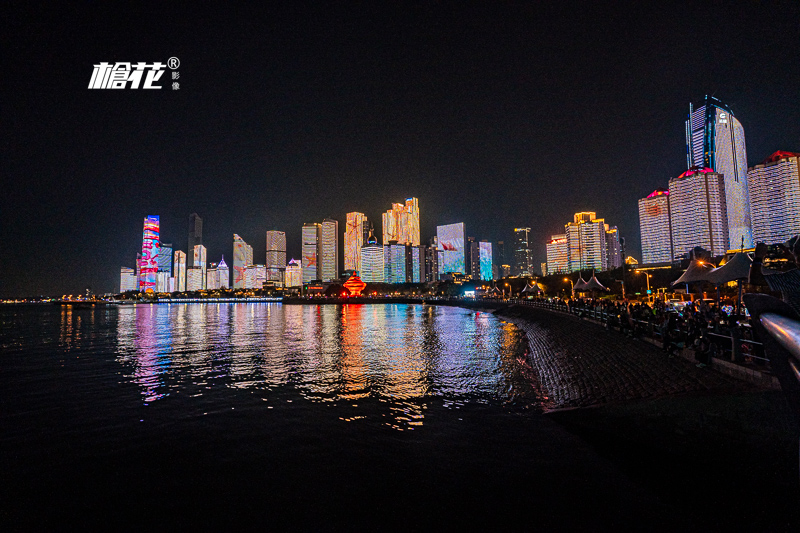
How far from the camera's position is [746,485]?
6711 mm

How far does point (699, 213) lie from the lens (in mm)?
141750

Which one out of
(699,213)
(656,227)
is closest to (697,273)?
(699,213)

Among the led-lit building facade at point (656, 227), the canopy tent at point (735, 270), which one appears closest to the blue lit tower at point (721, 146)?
the led-lit building facade at point (656, 227)

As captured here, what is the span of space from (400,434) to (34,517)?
708 cm

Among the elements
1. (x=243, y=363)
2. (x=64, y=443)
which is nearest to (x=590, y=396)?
(x=64, y=443)

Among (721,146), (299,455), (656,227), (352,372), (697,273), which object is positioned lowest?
(352,372)

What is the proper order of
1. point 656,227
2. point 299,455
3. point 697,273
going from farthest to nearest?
point 656,227 → point 697,273 → point 299,455

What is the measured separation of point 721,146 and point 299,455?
235m

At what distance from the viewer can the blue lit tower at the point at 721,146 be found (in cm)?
17500

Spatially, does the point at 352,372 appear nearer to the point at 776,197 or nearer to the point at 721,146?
the point at 776,197

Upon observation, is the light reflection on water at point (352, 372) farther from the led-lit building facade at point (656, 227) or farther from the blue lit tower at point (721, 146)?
the blue lit tower at point (721, 146)

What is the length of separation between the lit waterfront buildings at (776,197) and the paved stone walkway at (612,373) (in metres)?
133

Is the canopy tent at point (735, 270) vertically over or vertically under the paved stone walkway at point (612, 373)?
over

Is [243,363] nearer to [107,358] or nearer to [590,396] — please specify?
[107,358]
